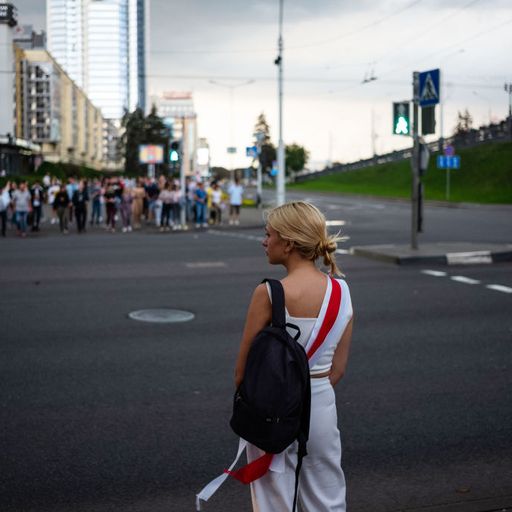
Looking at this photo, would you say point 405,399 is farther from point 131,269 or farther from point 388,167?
point 388,167

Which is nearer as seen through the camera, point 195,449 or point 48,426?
point 195,449

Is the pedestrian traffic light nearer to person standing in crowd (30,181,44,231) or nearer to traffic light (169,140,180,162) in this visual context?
traffic light (169,140,180,162)

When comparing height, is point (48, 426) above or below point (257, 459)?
below

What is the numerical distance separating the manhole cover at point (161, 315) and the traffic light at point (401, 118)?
8.40 m

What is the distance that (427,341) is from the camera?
9.03 m

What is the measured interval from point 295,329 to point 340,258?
15.7 meters

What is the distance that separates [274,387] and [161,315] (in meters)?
7.82

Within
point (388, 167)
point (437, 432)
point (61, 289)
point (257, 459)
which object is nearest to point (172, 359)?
point (437, 432)

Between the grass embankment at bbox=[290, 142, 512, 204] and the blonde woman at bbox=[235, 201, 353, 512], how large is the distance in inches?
2216

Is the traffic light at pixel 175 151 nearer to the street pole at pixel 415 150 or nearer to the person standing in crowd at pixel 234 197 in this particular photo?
the person standing in crowd at pixel 234 197

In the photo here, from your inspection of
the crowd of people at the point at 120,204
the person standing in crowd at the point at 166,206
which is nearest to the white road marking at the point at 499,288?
the crowd of people at the point at 120,204

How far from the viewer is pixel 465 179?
7525cm

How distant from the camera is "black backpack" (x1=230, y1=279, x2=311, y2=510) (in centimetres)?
298

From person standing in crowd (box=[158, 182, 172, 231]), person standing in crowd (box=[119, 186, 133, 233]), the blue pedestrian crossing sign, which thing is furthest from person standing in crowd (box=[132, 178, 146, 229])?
the blue pedestrian crossing sign
